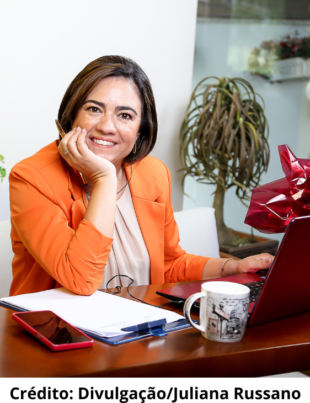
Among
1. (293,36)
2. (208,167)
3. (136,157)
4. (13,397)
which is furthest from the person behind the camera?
(293,36)

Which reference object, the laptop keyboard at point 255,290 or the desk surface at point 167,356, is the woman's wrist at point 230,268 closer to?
the laptop keyboard at point 255,290

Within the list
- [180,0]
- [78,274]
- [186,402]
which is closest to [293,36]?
[180,0]

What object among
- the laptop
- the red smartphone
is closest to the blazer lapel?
the laptop

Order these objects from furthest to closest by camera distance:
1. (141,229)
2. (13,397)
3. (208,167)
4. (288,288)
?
(208,167)
(141,229)
(288,288)
(13,397)

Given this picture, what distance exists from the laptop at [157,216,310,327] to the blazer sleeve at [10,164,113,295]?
41 centimetres

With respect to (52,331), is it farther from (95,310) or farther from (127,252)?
(127,252)

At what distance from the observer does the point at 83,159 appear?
128cm

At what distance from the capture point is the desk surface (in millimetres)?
657

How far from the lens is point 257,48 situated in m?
3.75

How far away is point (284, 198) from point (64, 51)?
5.08 ft

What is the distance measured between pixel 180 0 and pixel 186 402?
2.54 meters

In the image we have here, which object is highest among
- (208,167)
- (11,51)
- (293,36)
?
(293,36)

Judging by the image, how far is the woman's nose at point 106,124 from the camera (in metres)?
1.38

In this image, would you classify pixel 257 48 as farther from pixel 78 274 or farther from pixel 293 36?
pixel 78 274
